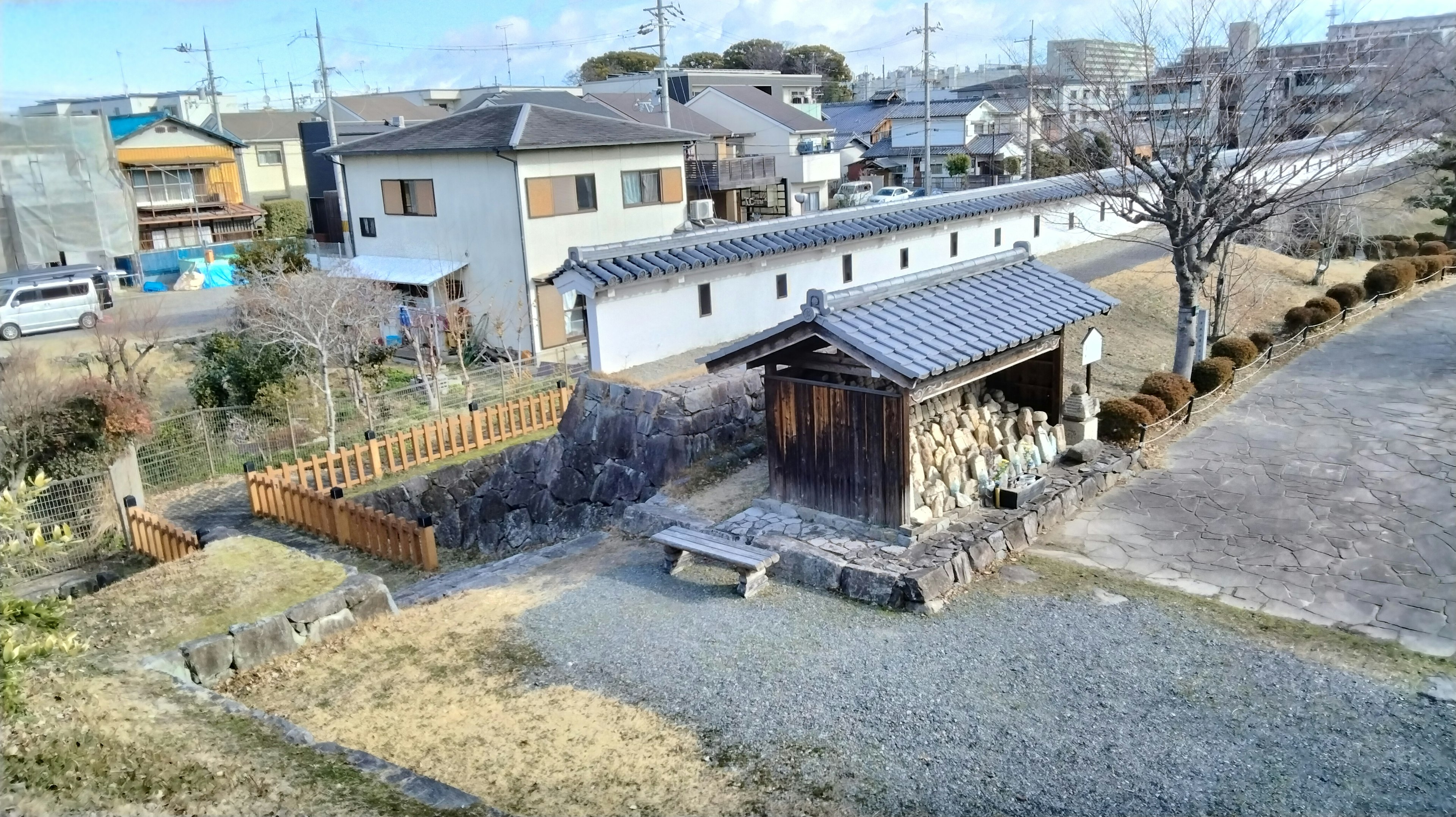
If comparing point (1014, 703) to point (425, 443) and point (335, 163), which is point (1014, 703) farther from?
point (335, 163)

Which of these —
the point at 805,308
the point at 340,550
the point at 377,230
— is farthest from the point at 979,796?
the point at 377,230

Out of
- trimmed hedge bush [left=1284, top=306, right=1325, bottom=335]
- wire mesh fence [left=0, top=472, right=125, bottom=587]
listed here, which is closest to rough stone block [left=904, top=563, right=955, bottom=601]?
wire mesh fence [left=0, top=472, right=125, bottom=587]

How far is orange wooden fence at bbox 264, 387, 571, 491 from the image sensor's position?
49.2 ft

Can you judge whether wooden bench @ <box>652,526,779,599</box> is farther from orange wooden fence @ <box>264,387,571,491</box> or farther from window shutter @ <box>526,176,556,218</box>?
window shutter @ <box>526,176,556,218</box>

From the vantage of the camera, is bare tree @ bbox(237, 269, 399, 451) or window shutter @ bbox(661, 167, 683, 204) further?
window shutter @ bbox(661, 167, 683, 204)

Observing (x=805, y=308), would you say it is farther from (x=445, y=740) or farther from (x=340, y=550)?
(x=340, y=550)

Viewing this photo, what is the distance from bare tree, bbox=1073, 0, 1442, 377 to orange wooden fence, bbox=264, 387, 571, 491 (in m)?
10.7

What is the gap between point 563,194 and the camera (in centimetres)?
2420

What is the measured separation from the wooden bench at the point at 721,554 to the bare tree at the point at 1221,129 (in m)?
9.55

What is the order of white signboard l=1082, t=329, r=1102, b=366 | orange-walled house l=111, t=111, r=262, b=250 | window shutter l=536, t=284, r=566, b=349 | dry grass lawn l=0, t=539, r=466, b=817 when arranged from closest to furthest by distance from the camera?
1. dry grass lawn l=0, t=539, r=466, b=817
2. white signboard l=1082, t=329, r=1102, b=366
3. window shutter l=536, t=284, r=566, b=349
4. orange-walled house l=111, t=111, r=262, b=250

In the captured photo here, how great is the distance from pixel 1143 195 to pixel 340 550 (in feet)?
97.9

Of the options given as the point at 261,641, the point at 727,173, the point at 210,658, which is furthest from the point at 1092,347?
the point at 727,173

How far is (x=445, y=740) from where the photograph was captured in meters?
7.27

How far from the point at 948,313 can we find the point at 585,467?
746cm
